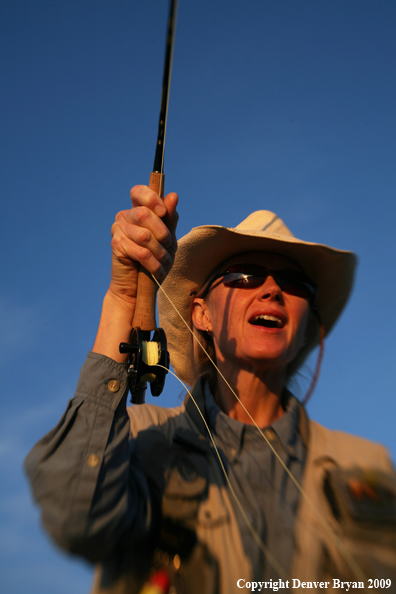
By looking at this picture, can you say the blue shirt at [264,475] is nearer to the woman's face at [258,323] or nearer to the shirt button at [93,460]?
the woman's face at [258,323]

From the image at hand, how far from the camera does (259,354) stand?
2658 millimetres

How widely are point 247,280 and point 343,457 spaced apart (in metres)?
1.13

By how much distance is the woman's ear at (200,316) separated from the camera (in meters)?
3.25

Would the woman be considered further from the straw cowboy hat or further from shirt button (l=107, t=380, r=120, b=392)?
the straw cowboy hat

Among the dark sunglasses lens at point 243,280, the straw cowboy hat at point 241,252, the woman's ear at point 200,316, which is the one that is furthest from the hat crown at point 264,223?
the woman's ear at point 200,316

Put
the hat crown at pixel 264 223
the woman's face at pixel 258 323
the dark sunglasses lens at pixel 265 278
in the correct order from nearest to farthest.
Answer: the woman's face at pixel 258 323, the dark sunglasses lens at pixel 265 278, the hat crown at pixel 264 223

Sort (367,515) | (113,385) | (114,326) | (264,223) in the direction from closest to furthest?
(113,385)
(114,326)
(367,515)
(264,223)

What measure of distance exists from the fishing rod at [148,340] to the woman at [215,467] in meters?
0.05

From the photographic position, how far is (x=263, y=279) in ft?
9.73

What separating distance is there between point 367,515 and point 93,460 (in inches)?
49.3

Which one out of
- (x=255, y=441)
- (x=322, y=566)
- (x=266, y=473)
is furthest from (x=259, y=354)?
(x=322, y=566)

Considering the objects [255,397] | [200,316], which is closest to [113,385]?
[255,397]

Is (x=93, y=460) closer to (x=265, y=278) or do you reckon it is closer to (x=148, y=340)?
(x=148, y=340)

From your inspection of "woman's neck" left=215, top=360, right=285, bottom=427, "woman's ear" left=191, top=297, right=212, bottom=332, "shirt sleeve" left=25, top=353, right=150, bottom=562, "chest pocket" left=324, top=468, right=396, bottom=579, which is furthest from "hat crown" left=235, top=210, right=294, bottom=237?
"shirt sleeve" left=25, top=353, right=150, bottom=562
